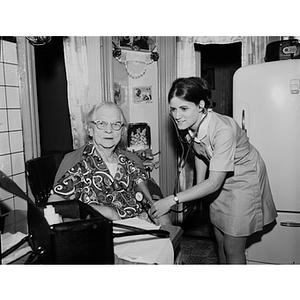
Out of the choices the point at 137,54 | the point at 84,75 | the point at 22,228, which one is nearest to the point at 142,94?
the point at 137,54

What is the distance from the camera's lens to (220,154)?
1216 millimetres

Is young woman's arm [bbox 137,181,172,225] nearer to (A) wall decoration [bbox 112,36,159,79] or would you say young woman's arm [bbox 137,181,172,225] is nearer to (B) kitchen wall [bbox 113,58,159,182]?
(B) kitchen wall [bbox 113,58,159,182]

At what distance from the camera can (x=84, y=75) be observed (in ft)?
6.63

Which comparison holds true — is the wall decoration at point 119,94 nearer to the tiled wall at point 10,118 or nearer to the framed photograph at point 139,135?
the framed photograph at point 139,135

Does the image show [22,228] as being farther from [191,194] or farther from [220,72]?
[220,72]

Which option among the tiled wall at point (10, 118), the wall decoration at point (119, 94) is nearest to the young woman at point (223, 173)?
the tiled wall at point (10, 118)

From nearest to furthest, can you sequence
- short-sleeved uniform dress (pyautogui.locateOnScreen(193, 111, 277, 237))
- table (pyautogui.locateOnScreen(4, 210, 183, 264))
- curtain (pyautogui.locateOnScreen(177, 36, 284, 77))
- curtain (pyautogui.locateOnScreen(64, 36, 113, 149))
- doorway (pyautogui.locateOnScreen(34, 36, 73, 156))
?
1. table (pyautogui.locateOnScreen(4, 210, 183, 264))
2. short-sleeved uniform dress (pyautogui.locateOnScreen(193, 111, 277, 237))
3. doorway (pyautogui.locateOnScreen(34, 36, 73, 156))
4. curtain (pyautogui.locateOnScreen(64, 36, 113, 149))
5. curtain (pyautogui.locateOnScreen(177, 36, 284, 77))

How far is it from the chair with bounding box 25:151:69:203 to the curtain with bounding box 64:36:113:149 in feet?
1.98

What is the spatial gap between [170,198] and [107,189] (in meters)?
0.27

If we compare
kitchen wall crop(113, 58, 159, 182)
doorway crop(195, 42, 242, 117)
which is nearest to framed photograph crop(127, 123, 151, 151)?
kitchen wall crop(113, 58, 159, 182)

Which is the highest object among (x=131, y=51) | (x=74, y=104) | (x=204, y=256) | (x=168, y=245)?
(x=131, y=51)

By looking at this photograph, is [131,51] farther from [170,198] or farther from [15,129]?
[170,198]

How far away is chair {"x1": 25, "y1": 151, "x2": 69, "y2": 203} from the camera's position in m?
1.37
